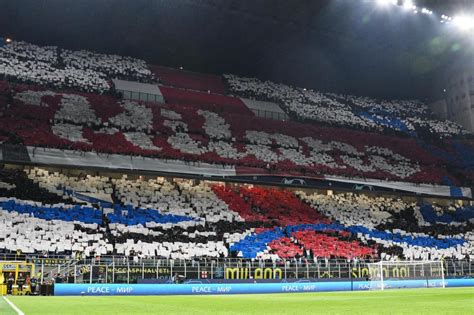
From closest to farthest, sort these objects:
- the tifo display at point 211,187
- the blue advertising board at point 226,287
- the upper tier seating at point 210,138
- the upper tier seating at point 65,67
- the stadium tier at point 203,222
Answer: the blue advertising board at point 226,287, the tifo display at point 211,187, the stadium tier at point 203,222, the upper tier seating at point 210,138, the upper tier seating at point 65,67

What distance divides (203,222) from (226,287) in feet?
27.6

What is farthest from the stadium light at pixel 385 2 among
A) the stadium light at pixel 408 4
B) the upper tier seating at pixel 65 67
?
the upper tier seating at pixel 65 67

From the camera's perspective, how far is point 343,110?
53.4 m

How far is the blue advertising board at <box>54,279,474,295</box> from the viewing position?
22084mm

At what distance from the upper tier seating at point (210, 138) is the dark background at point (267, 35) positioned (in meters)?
7.68

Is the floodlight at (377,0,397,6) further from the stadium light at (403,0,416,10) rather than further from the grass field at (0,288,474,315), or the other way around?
the grass field at (0,288,474,315)

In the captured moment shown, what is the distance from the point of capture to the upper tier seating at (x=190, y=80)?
49906 millimetres

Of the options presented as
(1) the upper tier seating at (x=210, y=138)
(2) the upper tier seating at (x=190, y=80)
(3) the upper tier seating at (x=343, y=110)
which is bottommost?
(1) the upper tier seating at (x=210, y=138)

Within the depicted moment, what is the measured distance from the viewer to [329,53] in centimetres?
5238

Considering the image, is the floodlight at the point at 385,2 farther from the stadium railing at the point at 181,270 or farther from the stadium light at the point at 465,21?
the stadium railing at the point at 181,270

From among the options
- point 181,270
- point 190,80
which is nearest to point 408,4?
point 190,80

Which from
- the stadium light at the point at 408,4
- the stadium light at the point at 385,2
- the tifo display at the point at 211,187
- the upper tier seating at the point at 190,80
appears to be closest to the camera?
A: the tifo display at the point at 211,187

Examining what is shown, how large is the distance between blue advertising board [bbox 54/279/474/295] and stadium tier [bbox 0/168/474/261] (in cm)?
410

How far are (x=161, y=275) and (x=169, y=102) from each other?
23721mm
